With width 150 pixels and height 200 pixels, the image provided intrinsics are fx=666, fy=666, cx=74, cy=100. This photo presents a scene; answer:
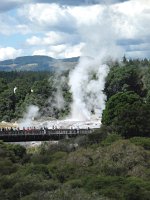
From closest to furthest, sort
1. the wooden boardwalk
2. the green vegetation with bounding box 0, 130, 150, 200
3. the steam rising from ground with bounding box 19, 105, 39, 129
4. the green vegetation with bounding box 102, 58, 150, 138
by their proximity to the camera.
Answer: the green vegetation with bounding box 0, 130, 150, 200, the wooden boardwalk, the green vegetation with bounding box 102, 58, 150, 138, the steam rising from ground with bounding box 19, 105, 39, 129

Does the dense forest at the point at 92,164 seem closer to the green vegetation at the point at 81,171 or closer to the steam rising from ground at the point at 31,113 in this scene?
the green vegetation at the point at 81,171

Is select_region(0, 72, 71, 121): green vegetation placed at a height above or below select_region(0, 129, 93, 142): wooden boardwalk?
above

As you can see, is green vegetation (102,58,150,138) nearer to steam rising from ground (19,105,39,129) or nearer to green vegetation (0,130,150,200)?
green vegetation (0,130,150,200)

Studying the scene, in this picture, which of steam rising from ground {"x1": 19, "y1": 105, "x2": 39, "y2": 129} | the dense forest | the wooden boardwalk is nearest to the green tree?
the dense forest

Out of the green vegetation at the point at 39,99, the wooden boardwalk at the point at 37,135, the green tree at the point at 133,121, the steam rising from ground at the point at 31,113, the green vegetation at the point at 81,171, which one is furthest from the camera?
the green vegetation at the point at 39,99

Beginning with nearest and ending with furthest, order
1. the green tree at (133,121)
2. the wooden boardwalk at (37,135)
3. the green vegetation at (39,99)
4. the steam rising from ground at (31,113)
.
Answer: the wooden boardwalk at (37,135) < the green tree at (133,121) < the steam rising from ground at (31,113) < the green vegetation at (39,99)

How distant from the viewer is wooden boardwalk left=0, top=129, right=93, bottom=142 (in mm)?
74500

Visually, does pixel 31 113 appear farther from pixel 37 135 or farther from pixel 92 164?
pixel 92 164

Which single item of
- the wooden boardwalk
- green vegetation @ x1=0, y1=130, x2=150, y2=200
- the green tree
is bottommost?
green vegetation @ x1=0, y1=130, x2=150, y2=200

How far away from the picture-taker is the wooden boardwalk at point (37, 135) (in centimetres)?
7450

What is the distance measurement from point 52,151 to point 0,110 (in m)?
69.3

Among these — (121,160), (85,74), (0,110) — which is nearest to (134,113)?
(121,160)

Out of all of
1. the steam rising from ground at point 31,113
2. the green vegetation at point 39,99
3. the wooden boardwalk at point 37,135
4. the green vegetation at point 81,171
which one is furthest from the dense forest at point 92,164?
the green vegetation at point 39,99

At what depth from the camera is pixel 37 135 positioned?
76.1m
